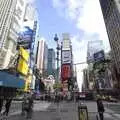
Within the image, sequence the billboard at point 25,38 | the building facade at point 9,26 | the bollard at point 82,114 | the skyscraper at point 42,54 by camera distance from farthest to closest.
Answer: the skyscraper at point 42,54
the billboard at point 25,38
the building facade at point 9,26
the bollard at point 82,114

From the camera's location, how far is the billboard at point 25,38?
256 feet

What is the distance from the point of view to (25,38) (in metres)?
81.1

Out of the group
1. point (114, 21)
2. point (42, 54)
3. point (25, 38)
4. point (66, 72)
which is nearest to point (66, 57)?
point (66, 72)

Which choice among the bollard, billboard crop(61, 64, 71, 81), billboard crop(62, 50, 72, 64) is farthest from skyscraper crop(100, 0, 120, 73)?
the bollard

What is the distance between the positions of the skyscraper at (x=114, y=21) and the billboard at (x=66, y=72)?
65.8 feet

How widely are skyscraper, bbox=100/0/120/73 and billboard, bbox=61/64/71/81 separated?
20.0 meters

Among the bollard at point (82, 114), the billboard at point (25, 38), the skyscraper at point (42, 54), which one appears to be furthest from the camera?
the skyscraper at point (42, 54)

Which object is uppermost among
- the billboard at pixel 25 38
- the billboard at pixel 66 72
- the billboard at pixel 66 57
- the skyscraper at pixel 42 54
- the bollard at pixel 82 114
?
the skyscraper at pixel 42 54

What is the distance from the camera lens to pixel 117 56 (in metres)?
82.8

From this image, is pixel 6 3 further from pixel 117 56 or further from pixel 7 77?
pixel 7 77

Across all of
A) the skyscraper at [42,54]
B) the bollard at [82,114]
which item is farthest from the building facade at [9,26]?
the skyscraper at [42,54]

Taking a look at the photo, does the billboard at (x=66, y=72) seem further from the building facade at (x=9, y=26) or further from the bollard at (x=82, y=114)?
the bollard at (x=82, y=114)

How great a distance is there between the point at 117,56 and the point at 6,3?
5393 cm

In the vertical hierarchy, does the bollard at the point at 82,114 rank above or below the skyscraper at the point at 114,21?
below
